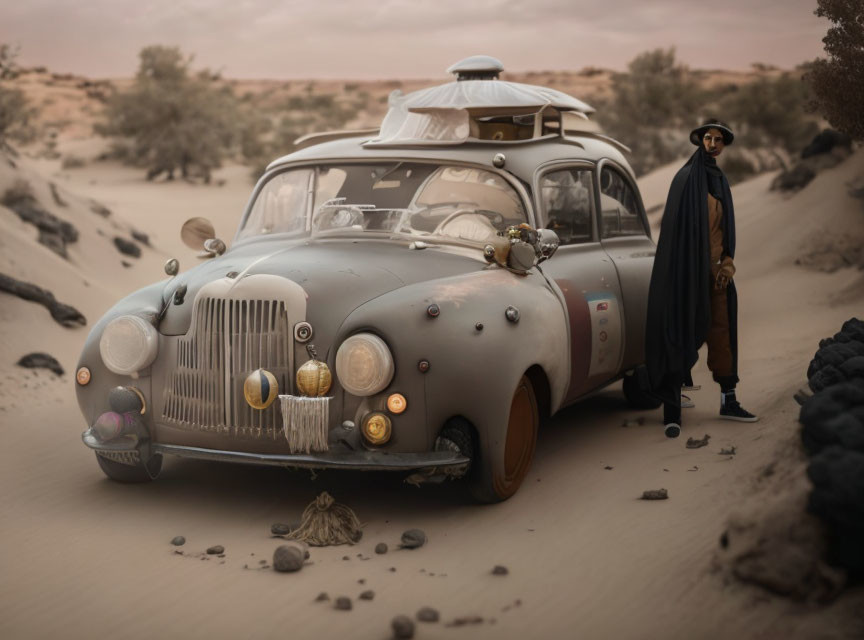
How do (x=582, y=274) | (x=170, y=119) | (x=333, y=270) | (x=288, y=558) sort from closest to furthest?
(x=288, y=558) → (x=333, y=270) → (x=582, y=274) → (x=170, y=119)

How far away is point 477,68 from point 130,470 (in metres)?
4.02

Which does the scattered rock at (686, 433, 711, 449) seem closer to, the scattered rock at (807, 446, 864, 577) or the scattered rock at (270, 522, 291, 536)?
the scattered rock at (807, 446, 864, 577)

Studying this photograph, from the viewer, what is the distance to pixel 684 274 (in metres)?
7.15

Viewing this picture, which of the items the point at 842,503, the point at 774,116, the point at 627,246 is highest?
the point at 774,116

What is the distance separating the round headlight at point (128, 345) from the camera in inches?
234

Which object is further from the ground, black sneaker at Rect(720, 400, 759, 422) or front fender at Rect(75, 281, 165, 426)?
front fender at Rect(75, 281, 165, 426)

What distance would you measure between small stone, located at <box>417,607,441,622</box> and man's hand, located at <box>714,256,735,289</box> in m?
3.53

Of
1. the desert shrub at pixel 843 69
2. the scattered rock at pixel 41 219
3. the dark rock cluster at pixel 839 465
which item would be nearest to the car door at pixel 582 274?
the dark rock cluster at pixel 839 465

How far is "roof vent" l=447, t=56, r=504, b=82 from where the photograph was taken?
8.32m

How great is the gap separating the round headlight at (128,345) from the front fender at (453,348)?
1.13 metres

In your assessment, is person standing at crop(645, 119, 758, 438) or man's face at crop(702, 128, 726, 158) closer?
person standing at crop(645, 119, 758, 438)

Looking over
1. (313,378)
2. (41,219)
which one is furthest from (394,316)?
(41,219)

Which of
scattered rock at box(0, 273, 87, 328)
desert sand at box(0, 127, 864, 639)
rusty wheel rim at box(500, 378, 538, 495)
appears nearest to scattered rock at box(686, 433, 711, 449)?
desert sand at box(0, 127, 864, 639)

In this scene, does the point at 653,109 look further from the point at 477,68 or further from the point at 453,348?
the point at 453,348
